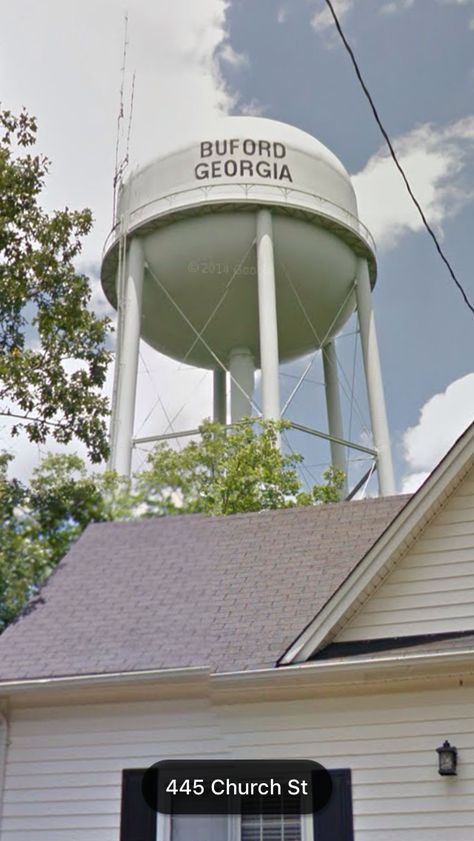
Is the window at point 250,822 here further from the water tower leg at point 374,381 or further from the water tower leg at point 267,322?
the water tower leg at point 374,381

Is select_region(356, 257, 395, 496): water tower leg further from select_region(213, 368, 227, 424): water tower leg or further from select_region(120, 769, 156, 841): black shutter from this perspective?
select_region(120, 769, 156, 841): black shutter

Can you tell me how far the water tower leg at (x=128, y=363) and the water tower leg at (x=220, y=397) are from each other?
159 inches

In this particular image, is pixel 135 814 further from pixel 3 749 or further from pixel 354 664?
pixel 354 664

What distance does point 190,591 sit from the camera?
9.08 meters

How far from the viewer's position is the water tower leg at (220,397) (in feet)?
76.4

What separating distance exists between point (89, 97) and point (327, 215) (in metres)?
8.54

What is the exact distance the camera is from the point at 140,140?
70.1 feet

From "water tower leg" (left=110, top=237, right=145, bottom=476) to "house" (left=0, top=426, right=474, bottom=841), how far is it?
949 centimetres

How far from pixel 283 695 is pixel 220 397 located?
53.5ft

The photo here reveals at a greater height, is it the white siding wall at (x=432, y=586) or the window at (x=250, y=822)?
the white siding wall at (x=432, y=586)

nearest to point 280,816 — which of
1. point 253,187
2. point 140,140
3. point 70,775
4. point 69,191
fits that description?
point 70,775

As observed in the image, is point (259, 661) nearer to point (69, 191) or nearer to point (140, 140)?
point (69, 191)

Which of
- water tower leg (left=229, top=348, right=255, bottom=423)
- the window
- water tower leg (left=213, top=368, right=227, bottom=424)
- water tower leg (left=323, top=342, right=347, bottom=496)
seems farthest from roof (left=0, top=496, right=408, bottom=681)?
water tower leg (left=213, top=368, right=227, bottom=424)

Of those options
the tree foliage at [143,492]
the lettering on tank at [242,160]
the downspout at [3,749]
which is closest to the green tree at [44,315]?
the tree foliage at [143,492]
